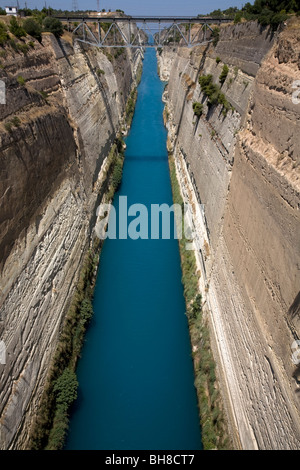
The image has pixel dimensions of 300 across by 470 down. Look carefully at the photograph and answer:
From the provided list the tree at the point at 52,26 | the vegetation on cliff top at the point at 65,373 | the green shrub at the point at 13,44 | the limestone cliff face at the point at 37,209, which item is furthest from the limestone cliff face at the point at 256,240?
the tree at the point at 52,26

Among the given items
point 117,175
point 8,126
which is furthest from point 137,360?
point 117,175

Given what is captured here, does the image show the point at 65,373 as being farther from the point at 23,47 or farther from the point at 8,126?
the point at 23,47

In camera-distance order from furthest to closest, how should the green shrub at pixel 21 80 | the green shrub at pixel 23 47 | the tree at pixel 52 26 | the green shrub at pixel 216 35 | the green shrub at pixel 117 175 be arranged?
1. the green shrub at pixel 117 175
2. the green shrub at pixel 216 35
3. the tree at pixel 52 26
4. the green shrub at pixel 23 47
5. the green shrub at pixel 21 80

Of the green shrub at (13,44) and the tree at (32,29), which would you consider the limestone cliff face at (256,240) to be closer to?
the green shrub at (13,44)

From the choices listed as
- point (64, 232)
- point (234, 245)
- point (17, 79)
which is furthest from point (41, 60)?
point (234, 245)

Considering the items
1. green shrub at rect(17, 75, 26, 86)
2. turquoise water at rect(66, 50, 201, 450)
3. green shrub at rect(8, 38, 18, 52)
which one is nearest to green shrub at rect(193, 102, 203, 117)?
turquoise water at rect(66, 50, 201, 450)

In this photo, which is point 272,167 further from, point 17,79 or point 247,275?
point 17,79
